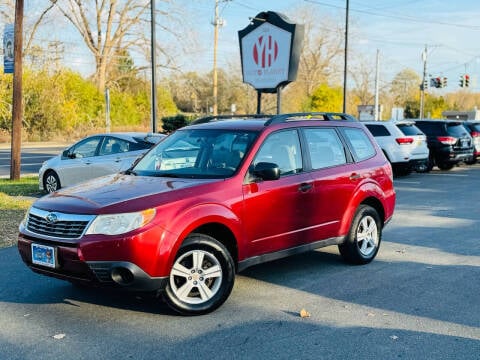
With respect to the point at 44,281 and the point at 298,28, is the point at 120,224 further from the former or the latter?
the point at 298,28

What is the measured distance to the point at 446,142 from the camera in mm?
19766

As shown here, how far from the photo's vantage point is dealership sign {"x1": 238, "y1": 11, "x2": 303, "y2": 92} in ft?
58.1

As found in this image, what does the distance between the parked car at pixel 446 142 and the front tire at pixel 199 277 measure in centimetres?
1600

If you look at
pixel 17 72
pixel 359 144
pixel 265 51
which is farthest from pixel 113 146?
pixel 265 51

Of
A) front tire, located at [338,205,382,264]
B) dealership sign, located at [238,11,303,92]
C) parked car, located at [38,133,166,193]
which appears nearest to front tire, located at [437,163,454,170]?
dealership sign, located at [238,11,303,92]

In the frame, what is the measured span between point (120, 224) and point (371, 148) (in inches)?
145

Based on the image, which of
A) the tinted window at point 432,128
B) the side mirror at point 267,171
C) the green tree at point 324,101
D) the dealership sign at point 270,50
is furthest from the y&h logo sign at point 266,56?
the green tree at point 324,101

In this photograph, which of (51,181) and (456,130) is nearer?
(51,181)

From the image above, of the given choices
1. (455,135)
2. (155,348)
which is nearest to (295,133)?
(155,348)

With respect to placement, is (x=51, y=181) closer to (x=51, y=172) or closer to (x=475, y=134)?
(x=51, y=172)

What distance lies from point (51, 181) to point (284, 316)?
9.20 m

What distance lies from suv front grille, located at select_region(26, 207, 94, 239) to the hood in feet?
0.17

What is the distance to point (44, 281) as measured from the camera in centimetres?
612

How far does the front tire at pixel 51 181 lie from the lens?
42.2 ft
